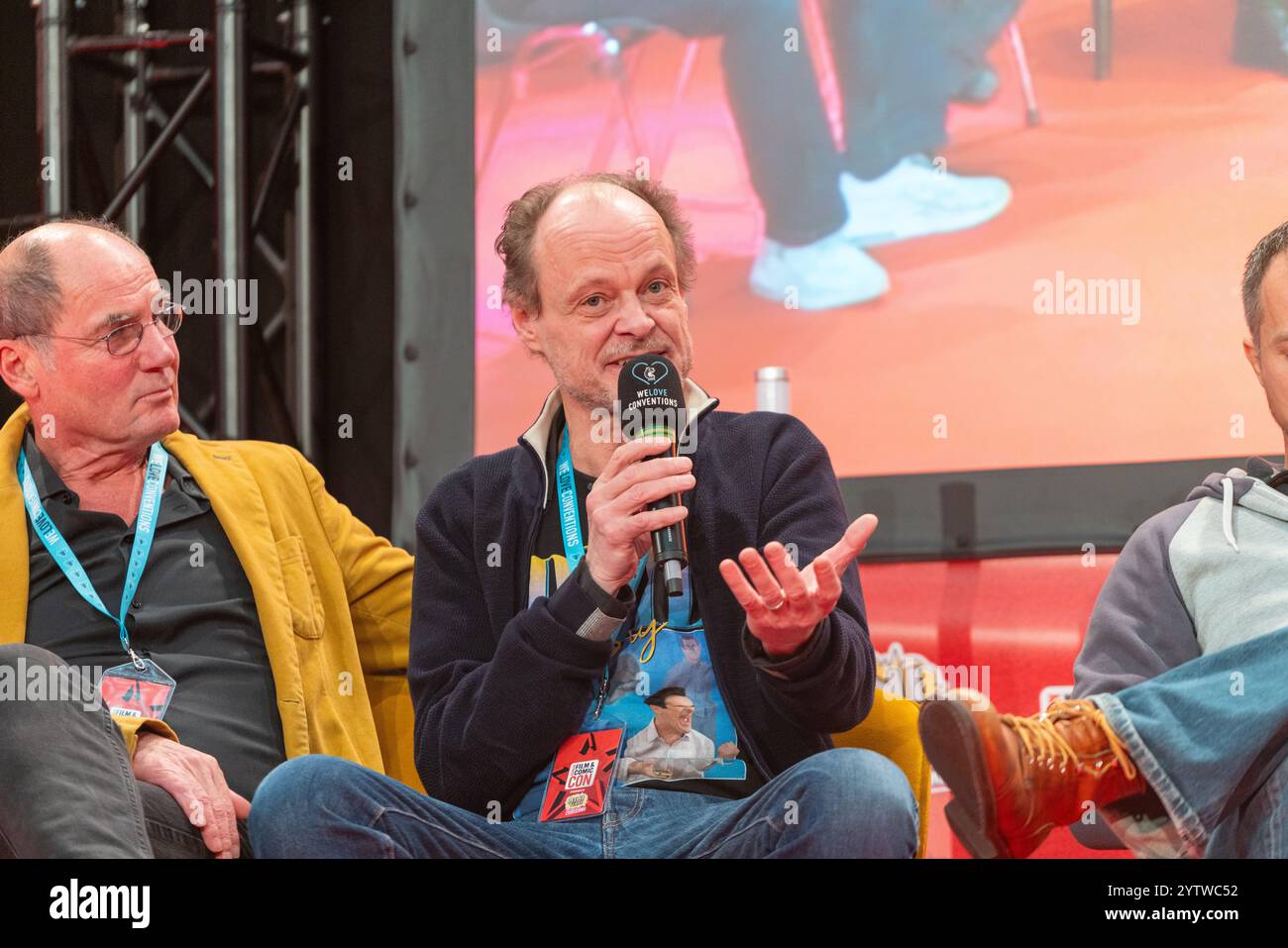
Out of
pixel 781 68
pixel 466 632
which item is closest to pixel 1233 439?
pixel 781 68

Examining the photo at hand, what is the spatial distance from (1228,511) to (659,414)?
2.76ft

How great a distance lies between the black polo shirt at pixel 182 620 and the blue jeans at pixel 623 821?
0.50 meters

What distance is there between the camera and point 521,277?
2281mm

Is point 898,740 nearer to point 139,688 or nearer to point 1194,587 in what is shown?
point 1194,587

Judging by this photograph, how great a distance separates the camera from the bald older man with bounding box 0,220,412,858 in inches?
90.4

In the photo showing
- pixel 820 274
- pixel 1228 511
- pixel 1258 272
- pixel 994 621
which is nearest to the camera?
pixel 1228 511

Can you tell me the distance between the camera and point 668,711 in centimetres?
197

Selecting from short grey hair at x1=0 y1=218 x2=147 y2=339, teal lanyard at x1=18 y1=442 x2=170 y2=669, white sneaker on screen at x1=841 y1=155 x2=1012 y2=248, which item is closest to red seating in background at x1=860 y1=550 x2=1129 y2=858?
white sneaker on screen at x1=841 y1=155 x2=1012 y2=248

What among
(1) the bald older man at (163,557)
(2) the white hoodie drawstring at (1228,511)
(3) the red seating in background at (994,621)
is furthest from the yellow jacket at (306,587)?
(2) the white hoodie drawstring at (1228,511)

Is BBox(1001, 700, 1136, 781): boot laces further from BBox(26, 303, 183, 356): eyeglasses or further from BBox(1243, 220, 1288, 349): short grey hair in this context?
BBox(26, 303, 183, 356): eyeglasses

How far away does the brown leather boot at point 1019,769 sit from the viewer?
1710 mm

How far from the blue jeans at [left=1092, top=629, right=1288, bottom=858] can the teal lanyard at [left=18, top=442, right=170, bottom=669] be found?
1.45 m

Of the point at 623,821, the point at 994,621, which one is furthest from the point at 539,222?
the point at 994,621

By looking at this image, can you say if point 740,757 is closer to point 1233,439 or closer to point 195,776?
point 195,776
